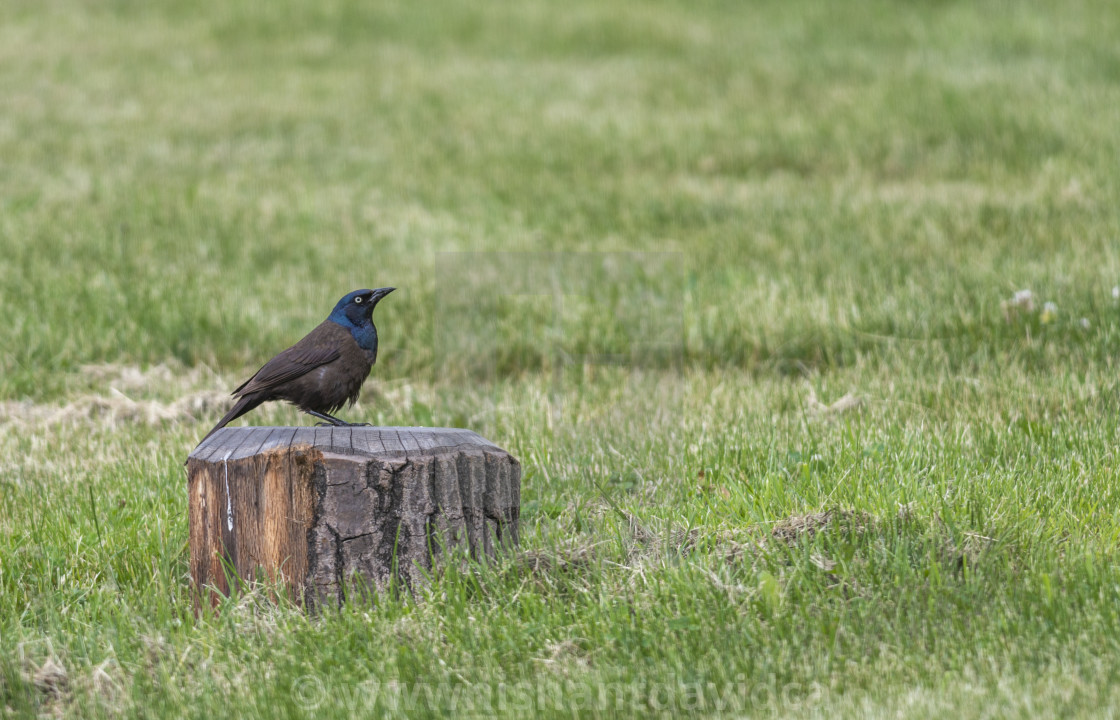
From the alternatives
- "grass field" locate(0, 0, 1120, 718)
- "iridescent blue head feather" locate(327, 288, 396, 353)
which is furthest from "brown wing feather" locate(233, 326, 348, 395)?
"grass field" locate(0, 0, 1120, 718)

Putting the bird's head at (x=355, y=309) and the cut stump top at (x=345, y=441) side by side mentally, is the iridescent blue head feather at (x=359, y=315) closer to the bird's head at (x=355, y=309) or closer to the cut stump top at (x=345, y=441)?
the bird's head at (x=355, y=309)

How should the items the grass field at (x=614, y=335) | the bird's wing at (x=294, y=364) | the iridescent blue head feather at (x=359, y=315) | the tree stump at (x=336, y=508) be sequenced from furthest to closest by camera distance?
the iridescent blue head feather at (x=359, y=315) → the bird's wing at (x=294, y=364) → the tree stump at (x=336, y=508) → the grass field at (x=614, y=335)

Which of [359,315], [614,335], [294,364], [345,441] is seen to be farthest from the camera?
[614,335]

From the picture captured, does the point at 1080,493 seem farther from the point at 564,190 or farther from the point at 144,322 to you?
the point at 564,190

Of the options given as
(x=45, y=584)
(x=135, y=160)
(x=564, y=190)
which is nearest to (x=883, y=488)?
(x=45, y=584)

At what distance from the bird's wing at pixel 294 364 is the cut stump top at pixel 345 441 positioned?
27cm

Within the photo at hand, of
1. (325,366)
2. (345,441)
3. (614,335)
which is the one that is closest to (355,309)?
(325,366)

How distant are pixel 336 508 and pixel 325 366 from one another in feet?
2.78

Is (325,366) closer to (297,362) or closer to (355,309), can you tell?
(297,362)

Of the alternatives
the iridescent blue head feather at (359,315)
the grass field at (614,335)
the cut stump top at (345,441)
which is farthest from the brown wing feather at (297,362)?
the grass field at (614,335)

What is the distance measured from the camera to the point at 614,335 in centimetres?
814

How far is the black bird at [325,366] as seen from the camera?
4.81 m

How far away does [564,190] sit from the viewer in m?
11.4

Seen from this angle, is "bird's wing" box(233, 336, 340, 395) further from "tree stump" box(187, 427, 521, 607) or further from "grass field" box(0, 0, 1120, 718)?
"grass field" box(0, 0, 1120, 718)
